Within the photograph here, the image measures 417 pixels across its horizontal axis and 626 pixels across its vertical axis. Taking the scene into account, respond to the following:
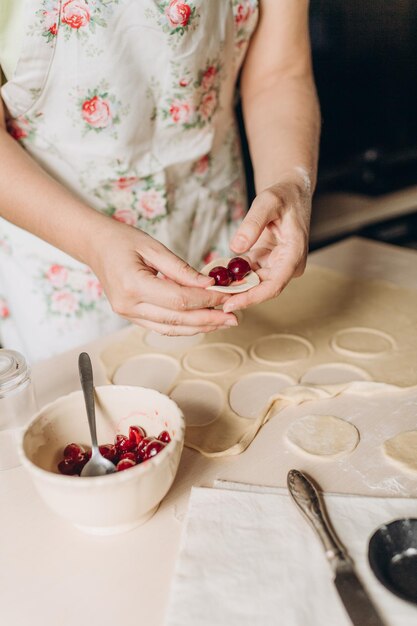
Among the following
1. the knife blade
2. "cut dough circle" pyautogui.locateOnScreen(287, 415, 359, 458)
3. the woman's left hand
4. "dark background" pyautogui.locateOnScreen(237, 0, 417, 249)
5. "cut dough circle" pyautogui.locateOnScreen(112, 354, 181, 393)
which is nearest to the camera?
the knife blade

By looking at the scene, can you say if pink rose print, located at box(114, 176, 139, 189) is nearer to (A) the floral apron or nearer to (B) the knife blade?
(A) the floral apron

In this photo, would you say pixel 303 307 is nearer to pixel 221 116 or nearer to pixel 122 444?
pixel 221 116

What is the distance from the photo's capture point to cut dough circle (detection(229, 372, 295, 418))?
3.26 ft

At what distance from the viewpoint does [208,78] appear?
4.35 ft

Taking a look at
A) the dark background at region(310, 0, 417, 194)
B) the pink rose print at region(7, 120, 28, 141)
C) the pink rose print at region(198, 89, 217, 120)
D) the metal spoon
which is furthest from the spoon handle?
the dark background at region(310, 0, 417, 194)

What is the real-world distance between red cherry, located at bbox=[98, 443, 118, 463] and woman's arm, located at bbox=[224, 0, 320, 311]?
366 mm

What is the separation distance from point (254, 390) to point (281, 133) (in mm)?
592

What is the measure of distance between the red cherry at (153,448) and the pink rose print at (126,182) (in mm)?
726

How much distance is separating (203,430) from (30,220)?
51 centimetres

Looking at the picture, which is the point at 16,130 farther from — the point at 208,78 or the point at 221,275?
the point at 221,275

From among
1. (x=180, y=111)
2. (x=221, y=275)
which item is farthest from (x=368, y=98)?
(x=221, y=275)

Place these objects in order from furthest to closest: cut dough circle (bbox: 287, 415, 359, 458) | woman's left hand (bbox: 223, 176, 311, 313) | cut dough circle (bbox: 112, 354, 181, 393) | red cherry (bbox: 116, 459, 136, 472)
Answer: cut dough circle (bbox: 112, 354, 181, 393), woman's left hand (bbox: 223, 176, 311, 313), cut dough circle (bbox: 287, 415, 359, 458), red cherry (bbox: 116, 459, 136, 472)

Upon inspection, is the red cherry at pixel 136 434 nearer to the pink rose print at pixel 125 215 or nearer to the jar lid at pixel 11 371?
the jar lid at pixel 11 371

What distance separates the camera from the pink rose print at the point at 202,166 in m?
1.42
